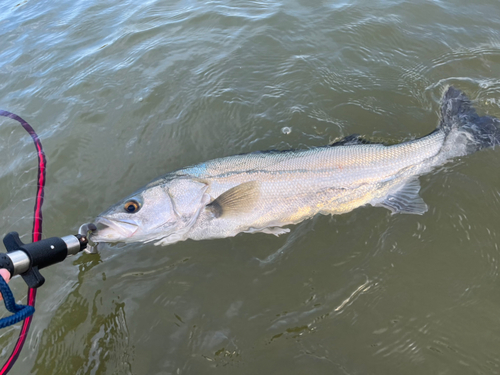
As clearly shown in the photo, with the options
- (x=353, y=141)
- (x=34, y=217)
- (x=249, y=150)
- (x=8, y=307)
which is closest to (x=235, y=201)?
(x=249, y=150)

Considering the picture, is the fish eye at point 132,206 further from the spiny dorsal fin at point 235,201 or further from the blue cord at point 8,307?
the blue cord at point 8,307

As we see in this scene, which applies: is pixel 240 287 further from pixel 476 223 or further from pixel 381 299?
pixel 476 223

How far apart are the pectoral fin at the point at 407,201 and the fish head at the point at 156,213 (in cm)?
231

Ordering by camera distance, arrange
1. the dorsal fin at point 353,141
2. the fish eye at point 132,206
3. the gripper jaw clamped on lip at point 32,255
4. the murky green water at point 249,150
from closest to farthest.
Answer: the gripper jaw clamped on lip at point 32,255 → the murky green water at point 249,150 → the fish eye at point 132,206 → the dorsal fin at point 353,141

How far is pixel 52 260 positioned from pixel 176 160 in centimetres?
268

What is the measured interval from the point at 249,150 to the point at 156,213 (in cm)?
186

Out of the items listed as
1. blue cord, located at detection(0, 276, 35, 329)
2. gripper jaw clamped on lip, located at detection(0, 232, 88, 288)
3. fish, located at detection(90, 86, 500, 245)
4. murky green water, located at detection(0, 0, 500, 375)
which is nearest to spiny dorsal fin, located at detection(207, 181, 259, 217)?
fish, located at detection(90, 86, 500, 245)

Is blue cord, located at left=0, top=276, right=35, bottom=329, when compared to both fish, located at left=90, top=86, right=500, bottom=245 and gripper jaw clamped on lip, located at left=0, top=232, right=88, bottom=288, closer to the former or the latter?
gripper jaw clamped on lip, located at left=0, top=232, right=88, bottom=288

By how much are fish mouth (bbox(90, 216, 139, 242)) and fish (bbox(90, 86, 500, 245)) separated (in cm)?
20

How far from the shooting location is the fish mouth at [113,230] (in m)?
3.53

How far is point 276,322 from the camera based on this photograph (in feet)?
10.9

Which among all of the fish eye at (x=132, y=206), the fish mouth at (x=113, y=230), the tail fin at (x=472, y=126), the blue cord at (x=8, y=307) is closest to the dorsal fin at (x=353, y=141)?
the tail fin at (x=472, y=126)

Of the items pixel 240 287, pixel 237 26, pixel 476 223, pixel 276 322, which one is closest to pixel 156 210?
pixel 240 287

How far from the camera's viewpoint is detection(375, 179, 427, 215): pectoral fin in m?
3.90
